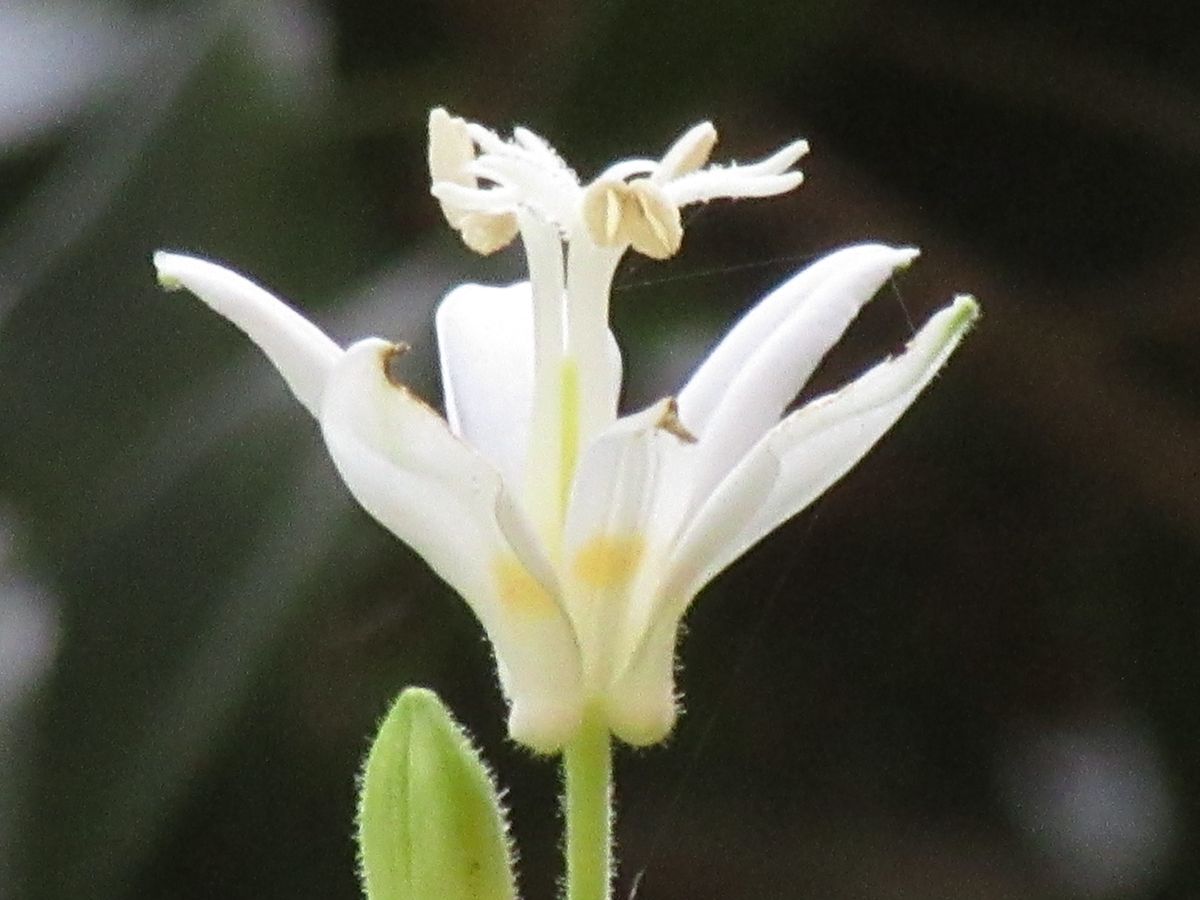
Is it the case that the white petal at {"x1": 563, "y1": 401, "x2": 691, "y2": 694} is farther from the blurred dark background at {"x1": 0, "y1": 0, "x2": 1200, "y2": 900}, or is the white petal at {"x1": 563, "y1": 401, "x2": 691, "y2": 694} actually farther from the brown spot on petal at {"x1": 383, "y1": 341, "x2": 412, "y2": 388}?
the blurred dark background at {"x1": 0, "y1": 0, "x2": 1200, "y2": 900}

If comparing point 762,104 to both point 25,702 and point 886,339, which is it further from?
point 25,702

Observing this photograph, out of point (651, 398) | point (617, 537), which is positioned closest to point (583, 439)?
point (617, 537)

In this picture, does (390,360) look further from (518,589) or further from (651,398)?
(651,398)

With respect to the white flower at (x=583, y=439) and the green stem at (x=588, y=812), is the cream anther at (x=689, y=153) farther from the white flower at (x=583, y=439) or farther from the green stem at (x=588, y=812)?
the green stem at (x=588, y=812)

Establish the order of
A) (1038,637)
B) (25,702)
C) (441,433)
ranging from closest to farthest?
1. (441,433)
2. (25,702)
3. (1038,637)

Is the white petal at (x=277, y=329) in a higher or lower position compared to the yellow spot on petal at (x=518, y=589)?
higher

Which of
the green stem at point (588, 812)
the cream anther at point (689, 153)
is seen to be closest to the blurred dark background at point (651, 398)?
the cream anther at point (689, 153)

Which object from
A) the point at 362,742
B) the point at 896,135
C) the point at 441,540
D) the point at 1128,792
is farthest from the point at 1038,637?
the point at 441,540
